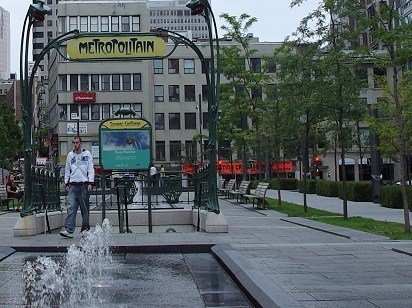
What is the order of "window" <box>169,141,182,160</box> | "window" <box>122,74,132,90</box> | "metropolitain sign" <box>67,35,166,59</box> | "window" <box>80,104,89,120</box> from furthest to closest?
"window" <box>169,141,182,160</box> → "window" <box>122,74,132,90</box> → "window" <box>80,104,89,120</box> → "metropolitain sign" <box>67,35,166,59</box>

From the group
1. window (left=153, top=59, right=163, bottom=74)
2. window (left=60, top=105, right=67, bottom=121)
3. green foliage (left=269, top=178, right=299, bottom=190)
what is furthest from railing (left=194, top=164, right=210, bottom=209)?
window (left=153, top=59, right=163, bottom=74)

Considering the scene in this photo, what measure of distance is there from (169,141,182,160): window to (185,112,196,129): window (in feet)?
8.83

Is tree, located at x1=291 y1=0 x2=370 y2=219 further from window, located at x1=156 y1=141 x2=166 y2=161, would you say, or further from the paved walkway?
window, located at x1=156 y1=141 x2=166 y2=161

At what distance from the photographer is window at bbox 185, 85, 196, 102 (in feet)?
271

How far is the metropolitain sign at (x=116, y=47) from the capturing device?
14672 mm

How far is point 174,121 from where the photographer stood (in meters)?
83.0

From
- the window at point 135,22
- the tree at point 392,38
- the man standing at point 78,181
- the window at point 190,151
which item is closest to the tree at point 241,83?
the tree at point 392,38

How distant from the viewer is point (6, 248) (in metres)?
11.0

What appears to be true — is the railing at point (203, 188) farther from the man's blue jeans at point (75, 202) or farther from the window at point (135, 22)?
the window at point (135, 22)

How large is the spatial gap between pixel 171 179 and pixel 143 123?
7.74 meters

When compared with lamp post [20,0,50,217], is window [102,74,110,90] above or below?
above

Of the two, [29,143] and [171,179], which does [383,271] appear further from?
[171,179]

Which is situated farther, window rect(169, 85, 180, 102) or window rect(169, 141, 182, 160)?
window rect(169, 85, 180, 102)

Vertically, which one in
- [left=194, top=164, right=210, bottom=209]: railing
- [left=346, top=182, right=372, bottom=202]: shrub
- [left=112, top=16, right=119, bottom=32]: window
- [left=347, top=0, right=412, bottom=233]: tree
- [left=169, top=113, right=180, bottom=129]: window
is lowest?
[left=346, top=182, right=372, bottom=202]: shrub
